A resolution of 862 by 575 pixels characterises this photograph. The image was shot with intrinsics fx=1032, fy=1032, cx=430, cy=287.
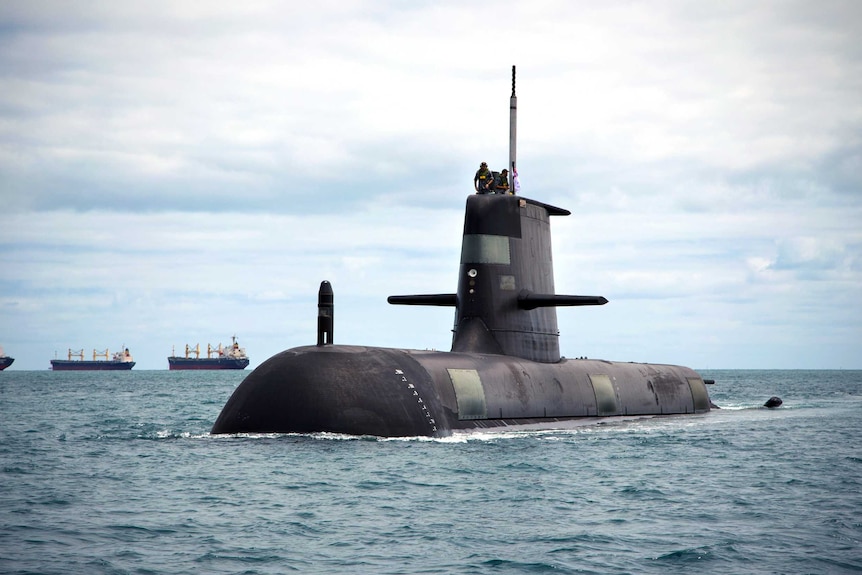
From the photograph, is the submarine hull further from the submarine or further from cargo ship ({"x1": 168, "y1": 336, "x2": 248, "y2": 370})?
cargo ship ({"x1": 168, "y1": 336, "x2": 248, "y2": 370})

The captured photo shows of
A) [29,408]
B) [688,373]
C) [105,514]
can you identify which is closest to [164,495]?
[105,514]

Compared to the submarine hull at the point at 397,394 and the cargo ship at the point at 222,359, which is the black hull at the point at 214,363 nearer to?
the cargo ship at the point at 222,359

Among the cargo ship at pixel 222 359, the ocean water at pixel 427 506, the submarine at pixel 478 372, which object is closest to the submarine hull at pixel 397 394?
the submarine at pixel 478 372

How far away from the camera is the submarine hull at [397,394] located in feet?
74.1

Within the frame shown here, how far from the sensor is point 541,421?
28.2m

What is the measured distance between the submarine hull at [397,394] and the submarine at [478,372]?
29mm

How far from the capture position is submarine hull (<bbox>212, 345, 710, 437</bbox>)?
22594 mm

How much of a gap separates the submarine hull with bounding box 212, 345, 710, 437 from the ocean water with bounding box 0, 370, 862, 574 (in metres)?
0.55

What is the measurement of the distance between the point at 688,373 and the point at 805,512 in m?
24.3

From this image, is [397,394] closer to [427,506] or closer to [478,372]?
[478,372]

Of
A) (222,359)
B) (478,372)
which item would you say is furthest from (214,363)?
(478,372)

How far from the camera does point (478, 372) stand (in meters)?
26.6

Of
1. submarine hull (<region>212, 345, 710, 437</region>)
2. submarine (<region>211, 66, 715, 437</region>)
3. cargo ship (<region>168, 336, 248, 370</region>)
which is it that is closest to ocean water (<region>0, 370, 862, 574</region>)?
submarine hull (<region>212, 345, 710, 437</region>)

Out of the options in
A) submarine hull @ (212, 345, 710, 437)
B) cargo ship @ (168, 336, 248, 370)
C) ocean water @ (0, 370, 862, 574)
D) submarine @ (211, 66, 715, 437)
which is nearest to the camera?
ocean water @ (0, 370, 862, 574)
